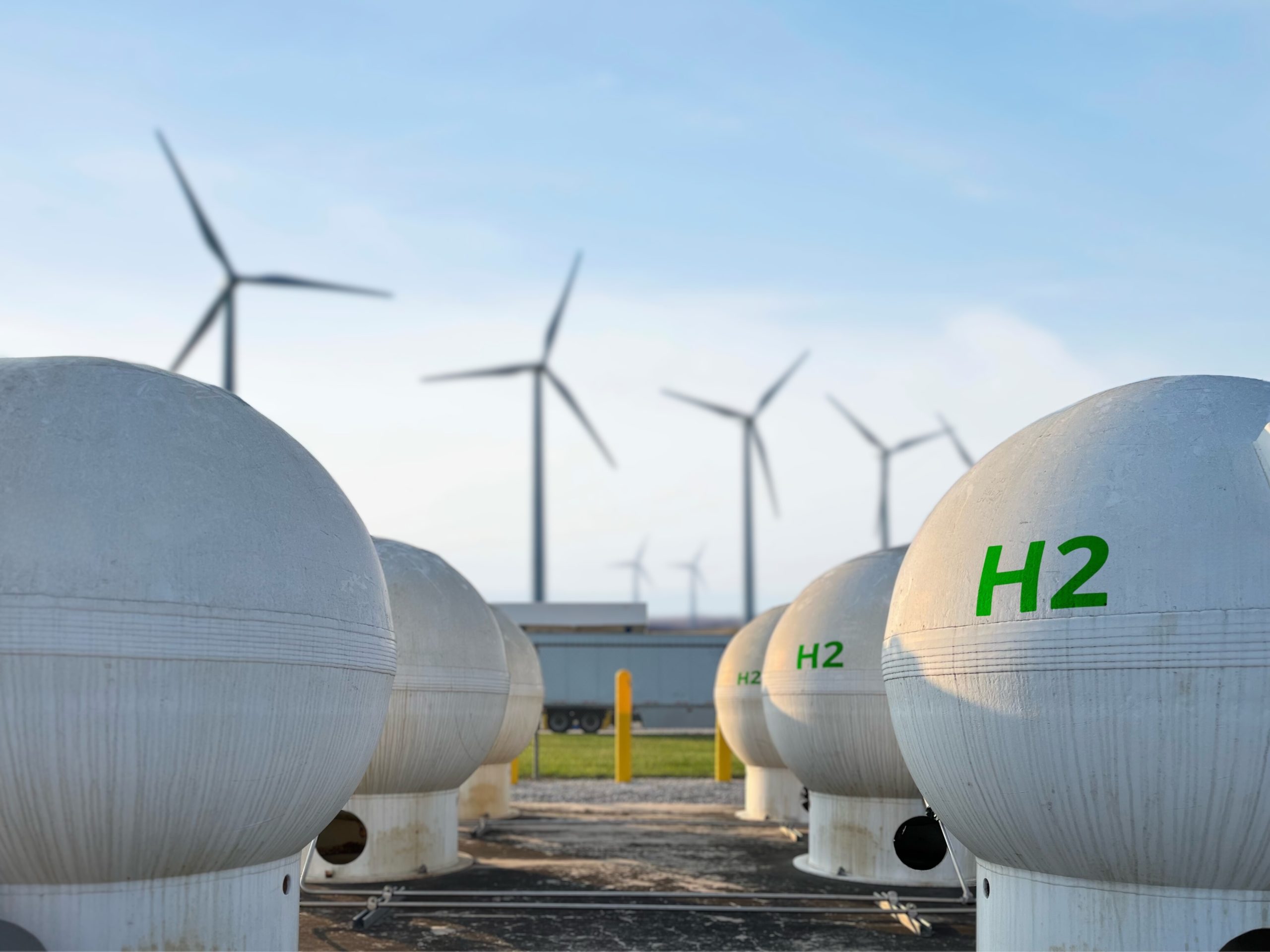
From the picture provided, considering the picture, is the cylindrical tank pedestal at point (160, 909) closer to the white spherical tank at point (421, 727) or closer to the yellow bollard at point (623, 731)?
the white spherical tank at point (421, 727)

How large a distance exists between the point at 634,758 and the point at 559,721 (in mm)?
14431

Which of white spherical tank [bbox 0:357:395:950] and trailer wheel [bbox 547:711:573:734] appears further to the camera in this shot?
trailer wheel [bbox 547:711:573:734]

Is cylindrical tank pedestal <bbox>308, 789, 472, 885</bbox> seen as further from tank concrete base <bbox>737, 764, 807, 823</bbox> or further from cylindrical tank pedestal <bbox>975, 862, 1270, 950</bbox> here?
cylindrical tank pedestal <bbox>975, 862, 1270, 950</bbox>

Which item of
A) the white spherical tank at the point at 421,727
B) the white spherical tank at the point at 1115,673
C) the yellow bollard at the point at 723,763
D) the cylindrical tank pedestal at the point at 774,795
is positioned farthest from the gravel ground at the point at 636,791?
the white spherical tank at the point at 1115,673

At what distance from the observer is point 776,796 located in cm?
2391

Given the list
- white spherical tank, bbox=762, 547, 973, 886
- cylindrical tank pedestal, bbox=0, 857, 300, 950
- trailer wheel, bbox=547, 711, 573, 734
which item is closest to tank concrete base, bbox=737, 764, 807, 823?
white spherical tank, bbox=762, 547, 973, 886

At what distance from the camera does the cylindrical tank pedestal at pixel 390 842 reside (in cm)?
1658

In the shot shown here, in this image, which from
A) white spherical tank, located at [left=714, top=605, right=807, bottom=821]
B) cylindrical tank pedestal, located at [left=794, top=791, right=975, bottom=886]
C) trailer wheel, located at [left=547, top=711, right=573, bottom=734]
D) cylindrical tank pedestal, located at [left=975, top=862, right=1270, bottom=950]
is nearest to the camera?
cylindrical tank pedestal, located at [left=975, top=862, right=1270, bottom=950]

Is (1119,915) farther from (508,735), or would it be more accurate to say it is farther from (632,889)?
(508,735)

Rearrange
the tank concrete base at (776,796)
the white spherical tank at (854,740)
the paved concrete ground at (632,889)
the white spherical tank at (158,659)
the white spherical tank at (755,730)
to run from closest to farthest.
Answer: the white spherical tank at (158,659)
the paved concrete ground at (632,889)
the white spherical tank at (854,740)
the white spherical tank at (755,730)
the tank concrete base at (776,796)

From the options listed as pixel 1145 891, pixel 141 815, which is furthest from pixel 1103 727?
pixel 141 815

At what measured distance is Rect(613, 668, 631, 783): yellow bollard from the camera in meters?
32.1

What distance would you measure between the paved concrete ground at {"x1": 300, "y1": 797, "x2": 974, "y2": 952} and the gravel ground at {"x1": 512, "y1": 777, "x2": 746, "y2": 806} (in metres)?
3.01

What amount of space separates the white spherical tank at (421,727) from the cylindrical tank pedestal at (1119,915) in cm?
812
